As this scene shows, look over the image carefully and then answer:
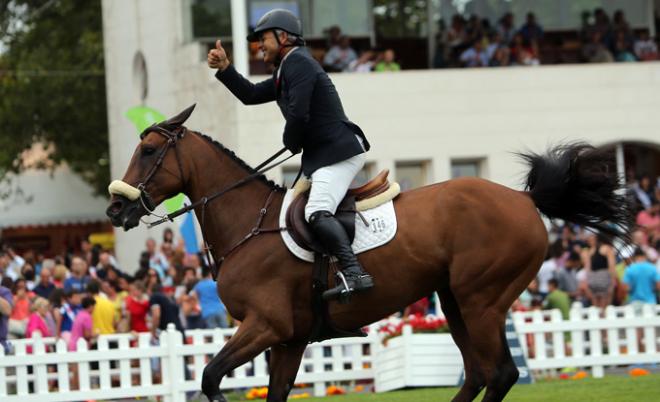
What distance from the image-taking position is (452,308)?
36.2 feet

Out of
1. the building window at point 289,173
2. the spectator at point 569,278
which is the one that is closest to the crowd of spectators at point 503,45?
the building window at point 289,173

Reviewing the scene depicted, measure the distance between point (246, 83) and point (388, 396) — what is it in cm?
529

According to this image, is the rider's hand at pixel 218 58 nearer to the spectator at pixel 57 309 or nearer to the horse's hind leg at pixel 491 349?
the horse's hind leg at pixel 491 349

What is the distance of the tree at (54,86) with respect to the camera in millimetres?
40062

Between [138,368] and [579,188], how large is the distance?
7713 millimetres

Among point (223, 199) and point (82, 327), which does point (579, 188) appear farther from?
point (82, 327)

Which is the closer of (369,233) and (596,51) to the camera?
(369,233)

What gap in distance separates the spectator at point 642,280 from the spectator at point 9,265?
907 centimetres

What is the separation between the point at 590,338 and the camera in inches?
719

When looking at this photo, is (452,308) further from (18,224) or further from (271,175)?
(18,224)

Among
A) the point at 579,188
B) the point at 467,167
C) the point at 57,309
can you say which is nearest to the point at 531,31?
the point at 467,167

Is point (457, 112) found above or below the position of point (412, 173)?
above

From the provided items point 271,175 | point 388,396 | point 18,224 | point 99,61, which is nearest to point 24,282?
point 388,396

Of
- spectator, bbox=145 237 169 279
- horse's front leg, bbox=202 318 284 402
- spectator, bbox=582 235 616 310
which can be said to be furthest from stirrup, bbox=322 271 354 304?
spectator, bbox=145 237 169 279
